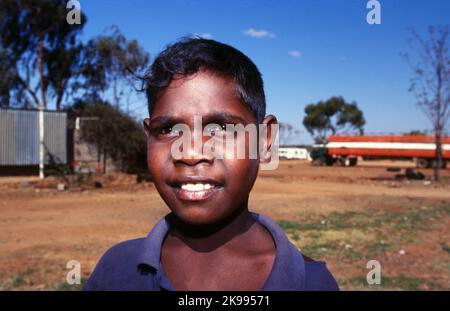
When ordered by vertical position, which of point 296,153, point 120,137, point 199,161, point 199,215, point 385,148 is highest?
point 120,137

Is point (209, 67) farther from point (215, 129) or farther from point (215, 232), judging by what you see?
point (215, 232)

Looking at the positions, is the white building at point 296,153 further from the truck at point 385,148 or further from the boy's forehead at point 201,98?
the boy's forehead at point 201,98

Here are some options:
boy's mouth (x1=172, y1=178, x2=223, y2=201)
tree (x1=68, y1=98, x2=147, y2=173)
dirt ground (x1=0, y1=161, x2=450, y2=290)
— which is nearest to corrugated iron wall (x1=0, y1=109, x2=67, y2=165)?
tree (x1=68, y1=98, x2=147, y2=173)

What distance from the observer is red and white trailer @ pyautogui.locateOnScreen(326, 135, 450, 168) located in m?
31.0

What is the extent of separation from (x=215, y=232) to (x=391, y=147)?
33.3 m

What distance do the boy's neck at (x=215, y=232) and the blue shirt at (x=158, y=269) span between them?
0.07 metres

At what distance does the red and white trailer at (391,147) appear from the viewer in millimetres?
30953

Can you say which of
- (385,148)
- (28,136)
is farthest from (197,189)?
(385,148)

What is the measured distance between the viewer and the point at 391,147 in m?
32.3

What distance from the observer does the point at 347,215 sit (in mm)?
10109

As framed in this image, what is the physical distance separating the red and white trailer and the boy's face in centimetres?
3242

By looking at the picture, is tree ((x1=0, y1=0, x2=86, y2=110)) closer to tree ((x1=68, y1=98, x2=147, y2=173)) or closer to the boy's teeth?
tree ((x1=68, y1=98, x2=147, y2=173))

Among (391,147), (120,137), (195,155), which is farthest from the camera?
(391,147)

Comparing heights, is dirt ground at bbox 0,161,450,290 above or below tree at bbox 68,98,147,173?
below
